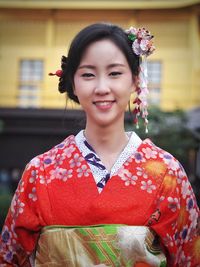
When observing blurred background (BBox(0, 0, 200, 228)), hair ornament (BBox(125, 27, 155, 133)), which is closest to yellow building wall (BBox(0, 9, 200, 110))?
blurred background (BBox(0, 0, 200, 228))

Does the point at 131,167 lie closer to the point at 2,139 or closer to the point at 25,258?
the point at 25,258

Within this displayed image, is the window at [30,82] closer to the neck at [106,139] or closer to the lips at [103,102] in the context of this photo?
the neck at [106,139]

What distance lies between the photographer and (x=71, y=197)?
1.97 meters

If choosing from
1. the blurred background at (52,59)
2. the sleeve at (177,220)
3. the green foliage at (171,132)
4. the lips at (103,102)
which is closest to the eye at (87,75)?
the lips at (103,102)

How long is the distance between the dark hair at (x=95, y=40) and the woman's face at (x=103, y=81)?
0.07 feet

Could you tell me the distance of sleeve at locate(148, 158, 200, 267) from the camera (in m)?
1.99

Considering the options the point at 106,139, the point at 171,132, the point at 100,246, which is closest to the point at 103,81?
the point at 106,139

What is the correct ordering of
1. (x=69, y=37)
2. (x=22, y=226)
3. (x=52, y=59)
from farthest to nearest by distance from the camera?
(x=69, y=37)
(x=52, y=59)
(x=22, y=226)

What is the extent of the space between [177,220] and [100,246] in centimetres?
36

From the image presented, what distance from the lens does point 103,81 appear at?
195 cm

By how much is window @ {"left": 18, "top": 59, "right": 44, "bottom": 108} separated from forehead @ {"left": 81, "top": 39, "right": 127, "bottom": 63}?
9.43 meters

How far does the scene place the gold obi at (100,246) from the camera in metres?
1.91

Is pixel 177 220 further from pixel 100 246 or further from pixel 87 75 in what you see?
pixel 87 75

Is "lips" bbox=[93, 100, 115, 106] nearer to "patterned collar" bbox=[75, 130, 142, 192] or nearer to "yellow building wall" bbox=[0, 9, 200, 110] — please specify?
"patterned collar" bbox=[75, 130, 142, 192]
